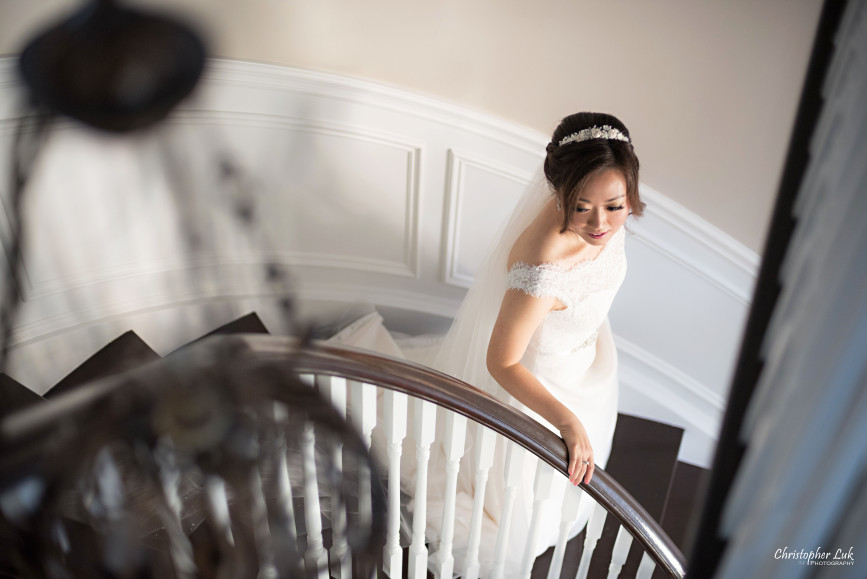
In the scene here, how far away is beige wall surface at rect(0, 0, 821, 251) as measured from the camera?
2.50 metres

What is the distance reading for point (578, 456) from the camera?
187cm

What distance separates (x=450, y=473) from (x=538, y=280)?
67 cm

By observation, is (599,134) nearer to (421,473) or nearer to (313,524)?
(421,473)

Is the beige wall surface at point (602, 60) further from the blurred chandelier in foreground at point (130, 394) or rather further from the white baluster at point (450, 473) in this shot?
the blurred chandelier in foreground at point (130, 394)

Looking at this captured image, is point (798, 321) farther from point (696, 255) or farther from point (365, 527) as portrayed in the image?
point (696, 255)

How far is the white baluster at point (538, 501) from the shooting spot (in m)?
1.88

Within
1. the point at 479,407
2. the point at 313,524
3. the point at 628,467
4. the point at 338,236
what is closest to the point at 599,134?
the point at 479,407

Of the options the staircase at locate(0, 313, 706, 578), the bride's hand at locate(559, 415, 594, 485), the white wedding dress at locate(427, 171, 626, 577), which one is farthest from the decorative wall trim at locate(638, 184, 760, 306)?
the bride's hand at locate(559, 415, 594, 485)

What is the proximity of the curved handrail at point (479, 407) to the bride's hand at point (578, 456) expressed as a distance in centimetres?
2

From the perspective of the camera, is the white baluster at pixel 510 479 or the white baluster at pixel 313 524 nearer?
the white baluster at pixel 313 524

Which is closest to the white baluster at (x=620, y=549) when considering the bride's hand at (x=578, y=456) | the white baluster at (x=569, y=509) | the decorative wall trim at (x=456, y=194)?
the white baluster at (x=569, y=509)

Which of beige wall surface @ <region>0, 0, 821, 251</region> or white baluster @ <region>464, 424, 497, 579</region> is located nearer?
white baluster @ <region>464, 424, 497, 579</region>

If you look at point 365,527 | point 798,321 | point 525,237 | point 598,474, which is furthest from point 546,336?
point 798,321

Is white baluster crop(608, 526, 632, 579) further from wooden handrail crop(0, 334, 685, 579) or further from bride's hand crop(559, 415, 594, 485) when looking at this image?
bride's hand crop(559, 415, 594, 485)
